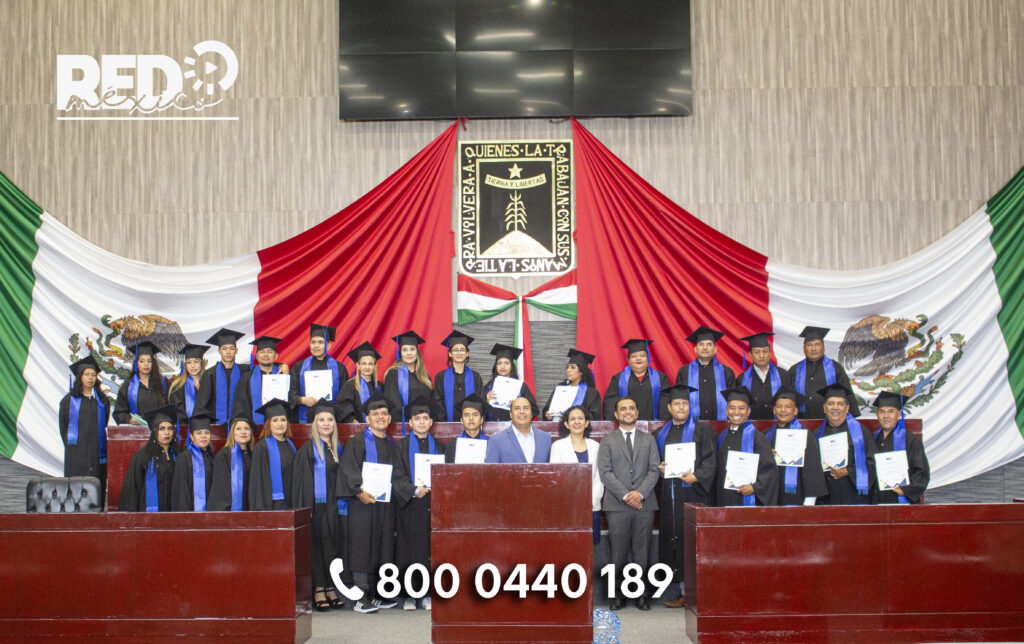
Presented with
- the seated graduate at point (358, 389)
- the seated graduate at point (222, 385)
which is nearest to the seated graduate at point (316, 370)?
the seated graduate at point (358, 389)

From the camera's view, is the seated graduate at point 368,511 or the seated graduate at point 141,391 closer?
the seated graduate at point 368,511

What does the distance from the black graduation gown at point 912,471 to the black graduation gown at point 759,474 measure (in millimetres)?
712

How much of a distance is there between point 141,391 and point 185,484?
1546 millimetres

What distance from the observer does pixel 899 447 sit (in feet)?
18.2

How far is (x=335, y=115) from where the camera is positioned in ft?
25.4

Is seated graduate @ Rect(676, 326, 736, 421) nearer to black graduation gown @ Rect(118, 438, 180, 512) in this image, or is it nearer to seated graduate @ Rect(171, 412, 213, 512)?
seated graduate @ Rect(171, 412, 213, 512)

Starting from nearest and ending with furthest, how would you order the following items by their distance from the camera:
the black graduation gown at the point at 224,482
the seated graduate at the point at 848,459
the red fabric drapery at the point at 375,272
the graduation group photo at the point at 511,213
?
the black graduation gown at the point at 224,482, the seated graduate at the point at 848,459, the graduation group photo at the point at 511,213, the red fabric drapery at the point at 375,272

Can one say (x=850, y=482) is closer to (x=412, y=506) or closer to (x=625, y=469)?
(x=625, y=469)

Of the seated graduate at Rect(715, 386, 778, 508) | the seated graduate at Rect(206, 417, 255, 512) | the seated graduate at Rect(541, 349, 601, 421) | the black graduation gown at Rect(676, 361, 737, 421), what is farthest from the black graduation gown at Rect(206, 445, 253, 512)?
the black graduation gown at Rect(676, 361, 737, 421)

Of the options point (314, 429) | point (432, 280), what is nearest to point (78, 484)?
point (314, 429)

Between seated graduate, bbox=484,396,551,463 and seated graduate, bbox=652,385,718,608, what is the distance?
2.51 ft

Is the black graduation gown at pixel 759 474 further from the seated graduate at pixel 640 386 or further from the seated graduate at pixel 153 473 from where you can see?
the seated graduate at pixel 153 473

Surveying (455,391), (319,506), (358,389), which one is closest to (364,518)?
(319,506)

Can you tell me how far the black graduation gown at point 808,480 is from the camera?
5.45 meters
